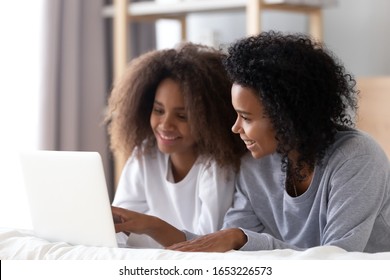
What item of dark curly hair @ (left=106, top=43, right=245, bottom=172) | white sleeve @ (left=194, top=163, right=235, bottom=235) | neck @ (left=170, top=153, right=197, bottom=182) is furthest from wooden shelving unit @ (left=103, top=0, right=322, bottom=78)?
white sleeve @ (left=194, top=163, right=235, bottom=235)

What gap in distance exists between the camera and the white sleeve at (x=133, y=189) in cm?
198

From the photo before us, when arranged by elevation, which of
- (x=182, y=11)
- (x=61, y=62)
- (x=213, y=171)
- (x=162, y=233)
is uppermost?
(x=182, y=11)

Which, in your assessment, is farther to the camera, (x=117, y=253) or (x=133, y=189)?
(x=133, y=189)

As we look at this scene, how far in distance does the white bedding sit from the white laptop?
0.04m

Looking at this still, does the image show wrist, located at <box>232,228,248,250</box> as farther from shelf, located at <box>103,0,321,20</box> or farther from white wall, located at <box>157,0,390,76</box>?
white wall, located at <box>157,0,390,76</box>

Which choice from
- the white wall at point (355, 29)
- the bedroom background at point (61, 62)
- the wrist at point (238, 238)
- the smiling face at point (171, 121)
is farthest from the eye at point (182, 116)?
the white wall at point (355, 29)

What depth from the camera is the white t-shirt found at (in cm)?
180

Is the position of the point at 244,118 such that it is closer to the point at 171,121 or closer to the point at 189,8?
the point at 171,121

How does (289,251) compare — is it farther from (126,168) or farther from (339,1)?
(339,1)

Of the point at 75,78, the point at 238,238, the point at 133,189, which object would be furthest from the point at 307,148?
the point at 75,78

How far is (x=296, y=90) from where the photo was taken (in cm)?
148

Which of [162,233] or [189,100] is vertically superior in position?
[189,100]

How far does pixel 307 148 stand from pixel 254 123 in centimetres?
13

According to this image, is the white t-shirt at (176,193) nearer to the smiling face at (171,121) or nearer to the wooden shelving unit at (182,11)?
the smiling face at (171,121)
